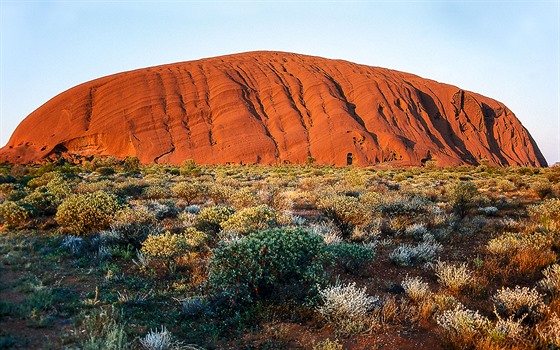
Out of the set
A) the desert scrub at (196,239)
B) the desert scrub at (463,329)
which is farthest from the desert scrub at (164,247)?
the desert scrub at (463,329)

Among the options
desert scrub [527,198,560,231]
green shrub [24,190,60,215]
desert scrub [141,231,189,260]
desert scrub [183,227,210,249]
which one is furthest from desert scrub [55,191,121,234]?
desert scrub [527,198,560,231]

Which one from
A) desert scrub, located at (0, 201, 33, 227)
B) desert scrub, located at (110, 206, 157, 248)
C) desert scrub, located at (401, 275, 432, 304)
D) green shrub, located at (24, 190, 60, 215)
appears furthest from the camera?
green shrub, located at (24, 190, 60, 215)

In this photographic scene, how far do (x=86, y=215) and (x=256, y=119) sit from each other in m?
60.7

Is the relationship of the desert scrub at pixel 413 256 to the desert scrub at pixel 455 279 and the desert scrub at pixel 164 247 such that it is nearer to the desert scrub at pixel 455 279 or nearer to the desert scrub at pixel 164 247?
the desert scrub at pixel 455 279

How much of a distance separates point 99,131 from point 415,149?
→ 5612cm

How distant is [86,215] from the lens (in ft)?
28.0

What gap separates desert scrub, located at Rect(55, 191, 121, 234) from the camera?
8.48 m

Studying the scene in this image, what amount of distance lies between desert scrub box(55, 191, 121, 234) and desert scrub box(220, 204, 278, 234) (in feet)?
9.58

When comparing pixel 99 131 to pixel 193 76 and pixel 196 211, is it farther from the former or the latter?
pixel 196 211

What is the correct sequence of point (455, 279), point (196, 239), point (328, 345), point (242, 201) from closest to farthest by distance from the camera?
point (328, 345) → point (455, 279) → point (196, 239) → point (242, 201)

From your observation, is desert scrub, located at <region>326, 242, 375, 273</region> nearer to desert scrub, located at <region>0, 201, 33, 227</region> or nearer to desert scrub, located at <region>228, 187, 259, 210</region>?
desert scrub, located at <region>228, 187, 259, 210</region>

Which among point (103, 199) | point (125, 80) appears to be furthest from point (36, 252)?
point (125, 80)

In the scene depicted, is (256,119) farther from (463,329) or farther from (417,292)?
(463,329)

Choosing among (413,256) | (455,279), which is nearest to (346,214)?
(413,256)
